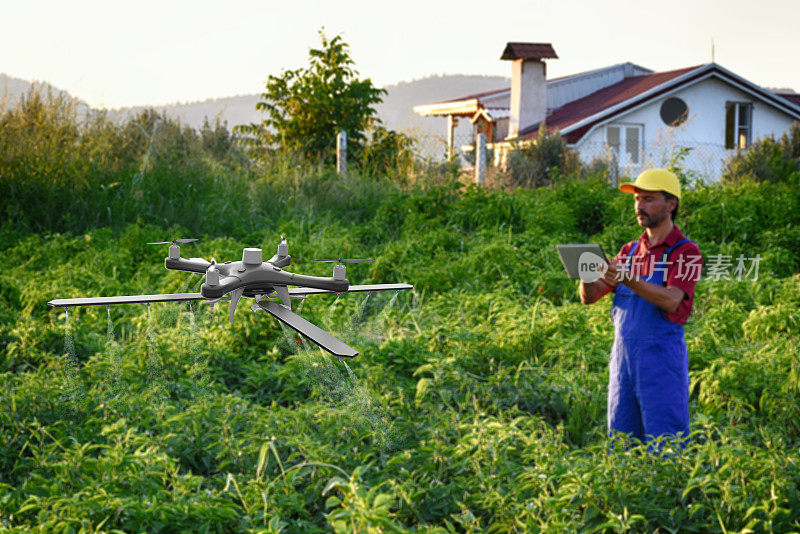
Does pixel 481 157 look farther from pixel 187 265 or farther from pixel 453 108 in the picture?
pixel 453 108

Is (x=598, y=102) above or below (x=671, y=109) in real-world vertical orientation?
above

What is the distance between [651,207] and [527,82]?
21.0 meters

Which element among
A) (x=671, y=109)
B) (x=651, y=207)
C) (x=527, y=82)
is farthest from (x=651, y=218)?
(x=671, y=109)

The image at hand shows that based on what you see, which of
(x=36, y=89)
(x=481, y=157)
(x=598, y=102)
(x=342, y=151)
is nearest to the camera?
(x=36, y=89)

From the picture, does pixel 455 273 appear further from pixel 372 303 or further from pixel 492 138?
pixel 492 138

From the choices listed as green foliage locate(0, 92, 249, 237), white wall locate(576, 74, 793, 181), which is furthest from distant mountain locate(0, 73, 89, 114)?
white wall locate(576, 74, 793, 181)

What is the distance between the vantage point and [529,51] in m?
22.5

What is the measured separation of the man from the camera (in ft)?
10.00

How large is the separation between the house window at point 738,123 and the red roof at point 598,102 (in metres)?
2.14

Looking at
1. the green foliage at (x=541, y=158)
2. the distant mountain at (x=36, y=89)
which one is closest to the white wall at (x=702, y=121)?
the green foliage at (x=541, y=158)

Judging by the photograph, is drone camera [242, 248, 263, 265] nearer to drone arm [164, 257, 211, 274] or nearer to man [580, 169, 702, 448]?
drone arm [164, 257, 211, 274]

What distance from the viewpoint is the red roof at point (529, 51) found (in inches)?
883

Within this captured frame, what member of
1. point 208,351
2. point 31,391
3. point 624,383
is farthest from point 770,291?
point 31,391

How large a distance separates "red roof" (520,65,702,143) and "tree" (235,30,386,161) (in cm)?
828
